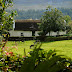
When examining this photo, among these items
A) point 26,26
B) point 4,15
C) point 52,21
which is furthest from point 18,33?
point 4,15

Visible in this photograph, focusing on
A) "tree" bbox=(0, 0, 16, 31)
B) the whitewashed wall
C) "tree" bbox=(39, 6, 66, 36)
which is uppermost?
"tree" bbox=(0, 0, 16, 31)

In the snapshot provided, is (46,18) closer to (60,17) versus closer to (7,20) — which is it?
(60,17)

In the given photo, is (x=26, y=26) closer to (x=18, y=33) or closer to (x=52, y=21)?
(x=18, y=33)

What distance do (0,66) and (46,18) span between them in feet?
148

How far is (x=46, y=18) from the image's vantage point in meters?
47.6

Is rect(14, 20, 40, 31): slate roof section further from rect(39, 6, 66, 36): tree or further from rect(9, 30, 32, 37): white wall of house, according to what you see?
rect(39, 6, 66, 36): tree

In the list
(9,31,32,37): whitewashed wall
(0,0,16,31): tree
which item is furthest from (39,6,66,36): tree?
(0,0,16,31): tree

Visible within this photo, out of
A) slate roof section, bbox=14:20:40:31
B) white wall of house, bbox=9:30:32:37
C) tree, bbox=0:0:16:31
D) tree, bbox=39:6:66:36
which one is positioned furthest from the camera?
slate roof section, bbox=14:20:40:31

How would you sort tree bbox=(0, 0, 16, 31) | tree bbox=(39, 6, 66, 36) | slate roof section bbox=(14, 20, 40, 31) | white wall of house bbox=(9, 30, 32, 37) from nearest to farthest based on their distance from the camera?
tree bbox=(0, 0, 16, 31) → tree bbox=(39, 6, 66, 36) → white wall of house bbox=(9, 30, 32, 37) → slate roof section bbox=(14, 20, 40, 31)

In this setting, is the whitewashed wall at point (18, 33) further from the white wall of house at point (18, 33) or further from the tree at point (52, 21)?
the tree at point (52, 21)

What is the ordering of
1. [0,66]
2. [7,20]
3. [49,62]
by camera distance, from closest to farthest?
[49,62], [0,66], [7,20]

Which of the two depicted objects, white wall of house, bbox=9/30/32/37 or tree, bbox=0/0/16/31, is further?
white wall of house, bbox=9/30/32/37

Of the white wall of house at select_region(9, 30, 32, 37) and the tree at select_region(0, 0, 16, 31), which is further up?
the tree at select_region(0, 0, 16, 31)

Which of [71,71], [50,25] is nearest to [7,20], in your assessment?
[71,71]
